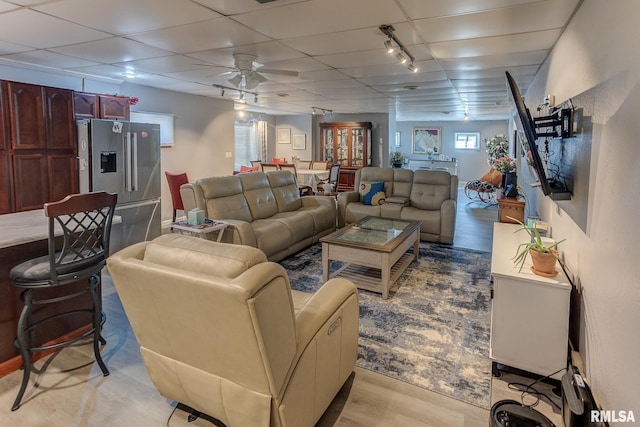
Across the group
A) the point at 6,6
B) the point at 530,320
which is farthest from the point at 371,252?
the point at 6,6

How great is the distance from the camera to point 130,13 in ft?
8.57

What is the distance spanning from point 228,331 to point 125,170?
4.29 meters

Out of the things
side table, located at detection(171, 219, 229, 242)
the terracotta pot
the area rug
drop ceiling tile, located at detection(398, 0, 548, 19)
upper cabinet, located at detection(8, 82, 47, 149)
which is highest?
drop ceiling tile, located at detection(398, 0, 548, 19)

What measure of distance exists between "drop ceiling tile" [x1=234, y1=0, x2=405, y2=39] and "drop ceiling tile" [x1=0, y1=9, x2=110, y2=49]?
140 centimetres

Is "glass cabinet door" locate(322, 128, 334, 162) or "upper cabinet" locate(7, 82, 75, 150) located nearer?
"upper cabinet" locate(7, 82, 75, 150)

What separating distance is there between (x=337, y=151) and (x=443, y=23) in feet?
24.4

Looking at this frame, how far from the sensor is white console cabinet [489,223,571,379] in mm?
2090

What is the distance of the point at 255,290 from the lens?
1.29 m

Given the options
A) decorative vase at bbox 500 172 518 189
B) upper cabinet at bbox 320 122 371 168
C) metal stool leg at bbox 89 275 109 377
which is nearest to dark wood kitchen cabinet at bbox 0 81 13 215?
metal stool leg at bbox 89 275 109 377

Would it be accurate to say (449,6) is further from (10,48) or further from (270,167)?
(270,167)

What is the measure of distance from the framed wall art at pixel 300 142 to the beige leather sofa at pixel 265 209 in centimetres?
517

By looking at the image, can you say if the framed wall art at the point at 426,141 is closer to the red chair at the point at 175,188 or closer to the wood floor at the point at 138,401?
the red chair at the point at 175,188

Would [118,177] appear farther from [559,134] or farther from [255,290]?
[559,134]

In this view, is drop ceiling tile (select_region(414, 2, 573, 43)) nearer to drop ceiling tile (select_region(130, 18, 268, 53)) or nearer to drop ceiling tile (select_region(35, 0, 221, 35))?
drop ceiling tile (select_region(130, 18, 268, 53))
